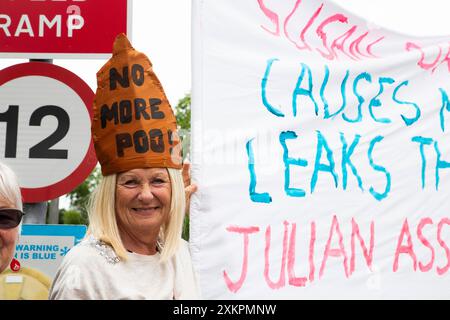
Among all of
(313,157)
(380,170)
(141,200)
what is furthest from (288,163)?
(141,200)

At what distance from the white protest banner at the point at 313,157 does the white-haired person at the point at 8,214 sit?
2.60 feet

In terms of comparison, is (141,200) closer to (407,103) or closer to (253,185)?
(253,185)

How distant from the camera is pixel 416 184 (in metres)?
3.77

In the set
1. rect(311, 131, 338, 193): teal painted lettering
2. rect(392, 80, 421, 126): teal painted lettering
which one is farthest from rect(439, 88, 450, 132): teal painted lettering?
rect(311, 131, 338, 193): teal painted lettering

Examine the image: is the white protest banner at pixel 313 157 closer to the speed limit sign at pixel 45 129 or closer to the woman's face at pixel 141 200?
the woman's face at pixel 141 200

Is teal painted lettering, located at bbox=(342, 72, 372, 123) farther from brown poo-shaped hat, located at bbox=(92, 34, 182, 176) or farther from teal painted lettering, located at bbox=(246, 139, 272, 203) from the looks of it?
brown poo-shaped hat, located at bbox=(92, 34, 182, 176)

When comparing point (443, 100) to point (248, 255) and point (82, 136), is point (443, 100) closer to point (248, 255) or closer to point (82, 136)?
point (248, 255)

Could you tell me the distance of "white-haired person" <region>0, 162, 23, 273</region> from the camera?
3090mm

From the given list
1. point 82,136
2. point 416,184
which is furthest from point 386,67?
point 82,136

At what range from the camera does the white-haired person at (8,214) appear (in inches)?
122

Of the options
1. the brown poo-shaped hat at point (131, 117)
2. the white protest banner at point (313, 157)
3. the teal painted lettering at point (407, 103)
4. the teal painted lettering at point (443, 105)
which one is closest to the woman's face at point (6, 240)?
the brown poo-shaped hat at point (131, 117)

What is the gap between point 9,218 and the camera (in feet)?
10.2

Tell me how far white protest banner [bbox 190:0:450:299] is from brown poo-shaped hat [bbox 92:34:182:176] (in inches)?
12.3

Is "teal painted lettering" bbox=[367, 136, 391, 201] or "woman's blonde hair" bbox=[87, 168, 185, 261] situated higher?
"teal painted lettering" bbox=[367, 136, 391, 201]
